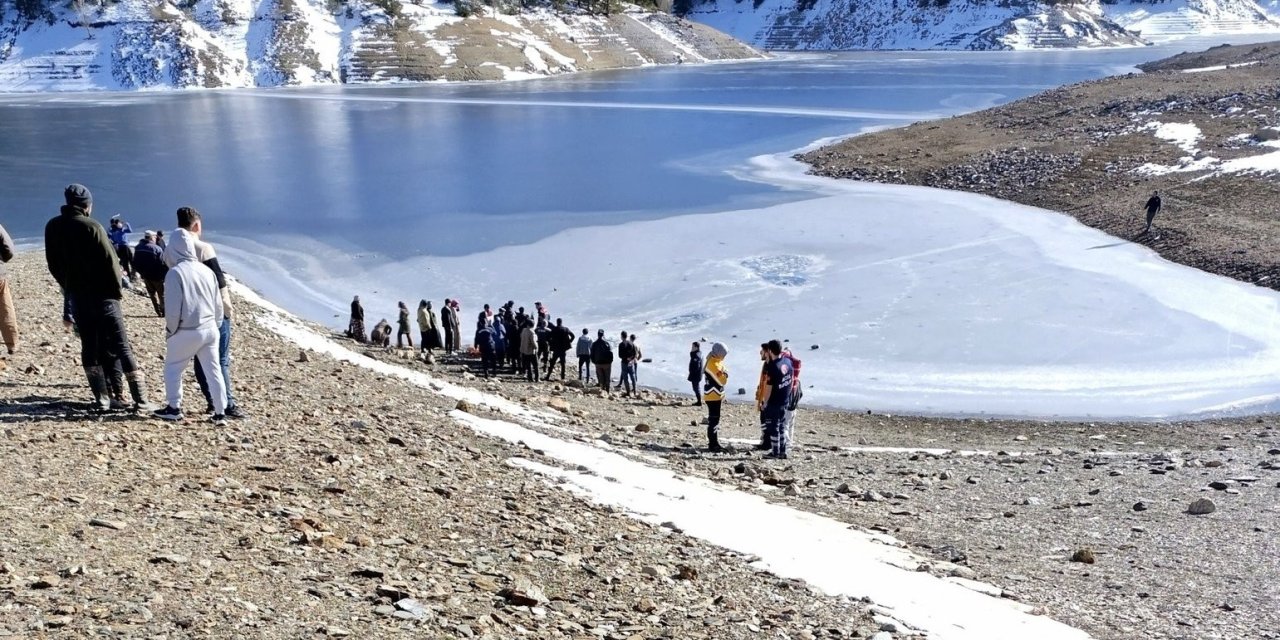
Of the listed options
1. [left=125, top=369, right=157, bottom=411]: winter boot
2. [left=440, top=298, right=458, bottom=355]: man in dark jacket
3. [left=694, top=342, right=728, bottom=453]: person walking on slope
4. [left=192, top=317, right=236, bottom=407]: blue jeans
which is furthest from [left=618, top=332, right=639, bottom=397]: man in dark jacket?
[left=125, top=369, right=157, bottom=411]: winter boot

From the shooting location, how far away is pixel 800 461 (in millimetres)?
14547

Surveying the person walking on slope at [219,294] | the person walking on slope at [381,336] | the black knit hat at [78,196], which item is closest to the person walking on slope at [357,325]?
the person walking on slope at [381,336]

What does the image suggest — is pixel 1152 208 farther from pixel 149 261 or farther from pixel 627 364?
pixel 149 261

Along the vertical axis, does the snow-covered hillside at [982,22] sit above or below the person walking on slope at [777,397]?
above

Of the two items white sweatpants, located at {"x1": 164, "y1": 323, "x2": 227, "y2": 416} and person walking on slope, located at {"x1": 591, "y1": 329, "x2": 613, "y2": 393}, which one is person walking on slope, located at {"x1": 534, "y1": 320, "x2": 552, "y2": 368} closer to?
person walking on slope, located at {"x1": 591, "y1": 329, "x2": 613, "y2": 393}

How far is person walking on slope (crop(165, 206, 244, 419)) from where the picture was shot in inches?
367

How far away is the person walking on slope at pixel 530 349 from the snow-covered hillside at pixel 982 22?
133879 mm

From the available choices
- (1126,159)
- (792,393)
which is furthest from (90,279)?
(1126,159)

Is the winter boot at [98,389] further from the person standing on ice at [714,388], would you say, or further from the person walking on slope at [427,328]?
the person walking on slope at [427,328]

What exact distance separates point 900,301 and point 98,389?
20.1 meters

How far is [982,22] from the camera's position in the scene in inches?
5846

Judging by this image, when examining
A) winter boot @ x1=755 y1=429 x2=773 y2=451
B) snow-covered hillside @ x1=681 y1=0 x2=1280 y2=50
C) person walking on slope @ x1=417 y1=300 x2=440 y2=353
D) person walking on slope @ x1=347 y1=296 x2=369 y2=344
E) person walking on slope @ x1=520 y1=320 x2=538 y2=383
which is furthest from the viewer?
snow-covered hillside @ x1=681 y1=0 x2=1280 y2=50

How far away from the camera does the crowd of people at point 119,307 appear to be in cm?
907

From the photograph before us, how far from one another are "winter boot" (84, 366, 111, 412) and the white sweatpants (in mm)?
658
